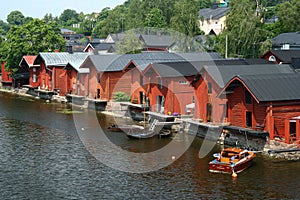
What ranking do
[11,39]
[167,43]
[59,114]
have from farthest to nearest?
1. [167,43]
2. [11,39]
3. [59,114]

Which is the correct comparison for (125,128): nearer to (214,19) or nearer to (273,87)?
(273,87)

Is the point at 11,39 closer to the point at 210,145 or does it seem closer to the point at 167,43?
the point at 167,43

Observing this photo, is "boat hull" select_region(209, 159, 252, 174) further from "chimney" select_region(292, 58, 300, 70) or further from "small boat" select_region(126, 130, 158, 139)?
"chimney" select_region(292, 58, 300, 70)

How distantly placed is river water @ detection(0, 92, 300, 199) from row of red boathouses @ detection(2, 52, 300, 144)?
11.0 feet

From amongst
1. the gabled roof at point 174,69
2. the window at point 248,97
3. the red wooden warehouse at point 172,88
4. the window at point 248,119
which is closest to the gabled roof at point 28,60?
the red wooden warehouse at point 172,88

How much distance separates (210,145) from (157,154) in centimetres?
502

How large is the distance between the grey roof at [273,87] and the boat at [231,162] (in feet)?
16.8

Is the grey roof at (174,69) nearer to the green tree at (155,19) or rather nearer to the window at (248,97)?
the window at (248,97)

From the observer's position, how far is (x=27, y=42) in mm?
94812

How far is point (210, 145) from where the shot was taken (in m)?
44.4

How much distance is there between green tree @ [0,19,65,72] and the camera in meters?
93.2

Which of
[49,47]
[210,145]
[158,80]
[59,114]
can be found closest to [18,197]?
[210,145]

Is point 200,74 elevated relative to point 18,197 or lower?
elevated

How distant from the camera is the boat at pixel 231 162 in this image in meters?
35.6
